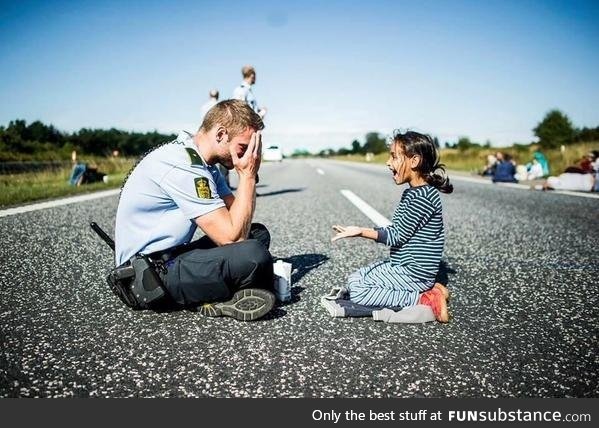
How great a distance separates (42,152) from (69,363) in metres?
60.3

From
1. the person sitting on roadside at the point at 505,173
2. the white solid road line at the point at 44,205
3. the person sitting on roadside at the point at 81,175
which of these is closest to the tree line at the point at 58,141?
the person sitting on roadside at the point at 81,175

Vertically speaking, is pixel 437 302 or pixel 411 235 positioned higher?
pixel 411 235

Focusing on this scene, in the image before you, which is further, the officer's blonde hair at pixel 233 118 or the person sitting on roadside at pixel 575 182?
the person sitting on roadside at pixel 575 182

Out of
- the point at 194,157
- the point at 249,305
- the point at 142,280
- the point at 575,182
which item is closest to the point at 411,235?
the point at 249,305

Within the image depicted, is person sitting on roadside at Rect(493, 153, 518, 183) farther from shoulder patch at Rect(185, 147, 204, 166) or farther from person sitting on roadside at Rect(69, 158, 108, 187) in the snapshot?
shoulder patch at Rect(185, 147, 204, 166)

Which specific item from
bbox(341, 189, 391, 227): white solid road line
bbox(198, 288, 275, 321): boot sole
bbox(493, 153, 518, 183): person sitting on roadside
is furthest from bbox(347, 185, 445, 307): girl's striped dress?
bbox(493, 153, 518, 183): person sitting on roadside

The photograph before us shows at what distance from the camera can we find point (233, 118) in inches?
90.4

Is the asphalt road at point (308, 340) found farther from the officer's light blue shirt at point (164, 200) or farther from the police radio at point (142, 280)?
the officer's light blue shirt at point (164, 200)

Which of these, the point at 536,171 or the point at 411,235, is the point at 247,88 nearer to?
the point at 411,235

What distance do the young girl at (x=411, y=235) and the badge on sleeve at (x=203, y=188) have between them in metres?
0.82

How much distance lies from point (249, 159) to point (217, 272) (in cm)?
69

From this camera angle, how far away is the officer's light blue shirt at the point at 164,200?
7.12 feet

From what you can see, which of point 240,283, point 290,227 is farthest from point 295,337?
point 290,227

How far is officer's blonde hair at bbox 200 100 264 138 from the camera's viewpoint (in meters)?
2.30
